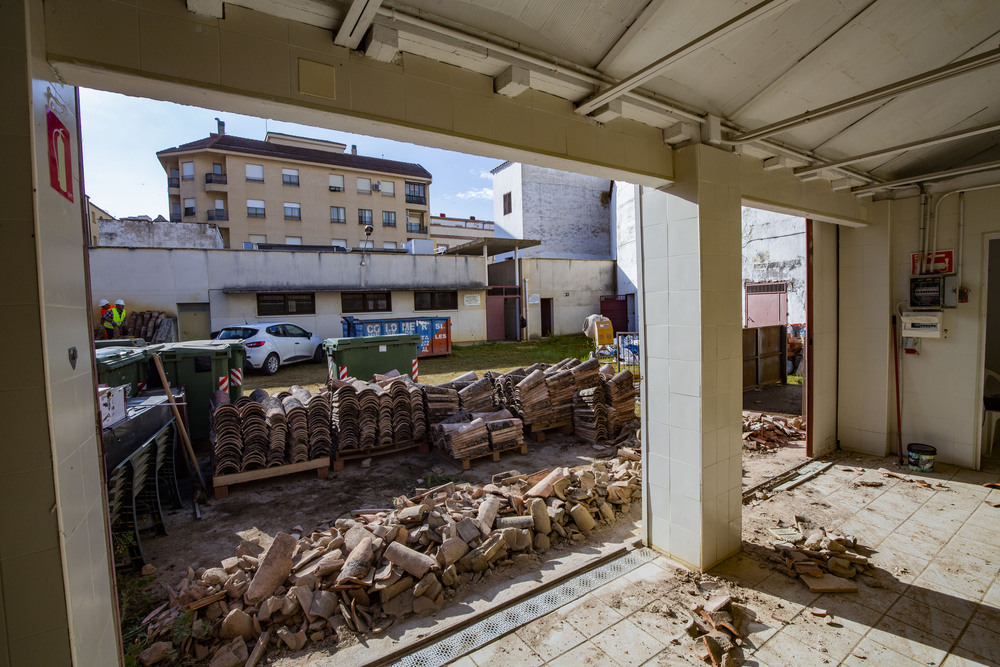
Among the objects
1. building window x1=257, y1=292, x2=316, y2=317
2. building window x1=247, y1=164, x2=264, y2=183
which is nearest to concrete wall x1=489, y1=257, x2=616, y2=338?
building window x1=257, y1=292, x2=316, y2=317

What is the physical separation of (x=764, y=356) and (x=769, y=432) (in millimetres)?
4488

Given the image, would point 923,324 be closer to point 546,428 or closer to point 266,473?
point 546,428

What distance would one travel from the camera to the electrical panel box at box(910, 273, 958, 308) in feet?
18.2

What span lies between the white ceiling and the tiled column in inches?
23.0

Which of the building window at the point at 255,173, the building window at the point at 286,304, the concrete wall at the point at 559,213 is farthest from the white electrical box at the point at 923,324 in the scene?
the building window at the point at 255,173

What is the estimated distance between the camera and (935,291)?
18.5ft

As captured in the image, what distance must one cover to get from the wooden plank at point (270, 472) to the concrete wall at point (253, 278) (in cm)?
1265

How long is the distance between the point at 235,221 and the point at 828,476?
33104 mm

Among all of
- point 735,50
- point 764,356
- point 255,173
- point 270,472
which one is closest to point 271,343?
point 270,472

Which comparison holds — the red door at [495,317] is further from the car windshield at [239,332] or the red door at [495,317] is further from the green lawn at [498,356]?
the car windshield at [239,332]

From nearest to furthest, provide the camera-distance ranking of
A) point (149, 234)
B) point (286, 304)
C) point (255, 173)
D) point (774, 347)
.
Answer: point (774, 347), point (286, 304), point (149, 234), point (255, 173)

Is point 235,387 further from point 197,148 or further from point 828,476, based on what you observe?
point 197,148

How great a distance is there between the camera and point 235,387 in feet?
27.0

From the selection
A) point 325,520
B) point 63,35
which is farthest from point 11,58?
point 325,520
